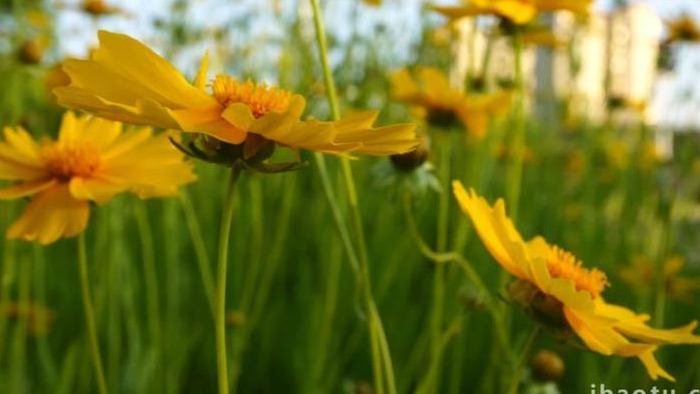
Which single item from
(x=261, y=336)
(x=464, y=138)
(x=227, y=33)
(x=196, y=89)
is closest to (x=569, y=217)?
(x=464, y=138)

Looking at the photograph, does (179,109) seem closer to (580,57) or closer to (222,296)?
(222,296)

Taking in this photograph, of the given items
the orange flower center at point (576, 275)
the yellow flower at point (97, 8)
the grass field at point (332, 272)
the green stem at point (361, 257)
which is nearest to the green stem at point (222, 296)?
the grass field at point (332, 272)

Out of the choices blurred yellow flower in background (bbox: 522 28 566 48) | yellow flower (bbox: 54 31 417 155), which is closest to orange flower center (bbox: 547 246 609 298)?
yellow flower (bbox: 54 31 417 155)

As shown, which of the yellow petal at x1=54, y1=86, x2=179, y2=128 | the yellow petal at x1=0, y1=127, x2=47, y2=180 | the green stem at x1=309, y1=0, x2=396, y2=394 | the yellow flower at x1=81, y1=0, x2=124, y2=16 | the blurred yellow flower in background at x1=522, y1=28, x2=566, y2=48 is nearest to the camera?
the yellow petal at x1=54, y1=86, x2=179, y2=128

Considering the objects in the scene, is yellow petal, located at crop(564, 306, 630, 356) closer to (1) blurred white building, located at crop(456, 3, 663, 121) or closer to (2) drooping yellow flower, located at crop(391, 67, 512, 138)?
(2) drooping yellow flower, located at crop(391, 67, 512, 138)

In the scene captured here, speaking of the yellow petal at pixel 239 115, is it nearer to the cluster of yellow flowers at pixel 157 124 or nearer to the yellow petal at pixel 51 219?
the cluster of yellow flowers at pixel 157 124

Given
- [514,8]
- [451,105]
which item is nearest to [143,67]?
[514,8]

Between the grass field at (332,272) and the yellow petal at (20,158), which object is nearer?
the yellow petal at (20,158)
